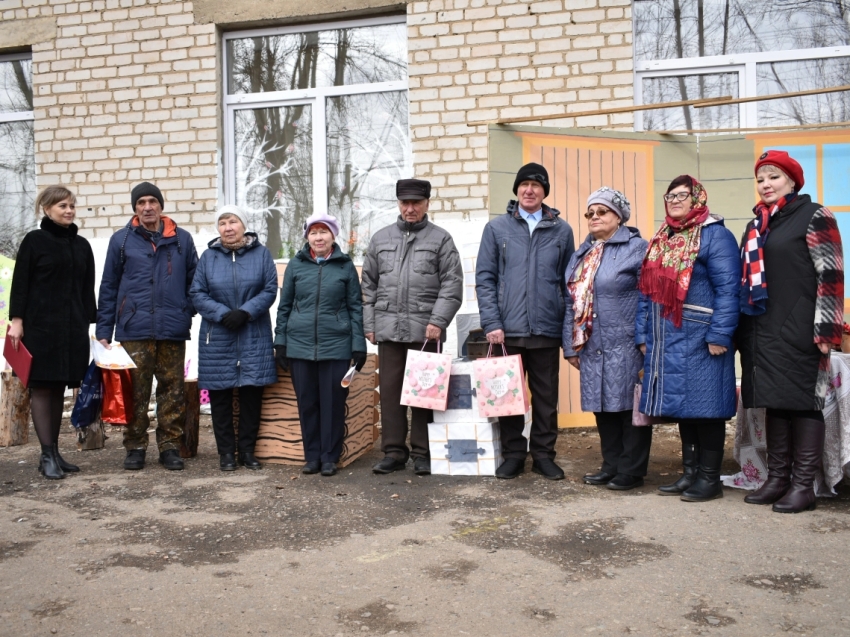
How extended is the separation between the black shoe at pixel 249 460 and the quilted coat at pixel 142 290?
2.88 feet

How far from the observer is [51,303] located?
5348 millimetres

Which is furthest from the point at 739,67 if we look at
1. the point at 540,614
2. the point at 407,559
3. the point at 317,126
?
the point at 540,614

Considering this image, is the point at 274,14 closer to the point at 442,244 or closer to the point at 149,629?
the point at 442,244

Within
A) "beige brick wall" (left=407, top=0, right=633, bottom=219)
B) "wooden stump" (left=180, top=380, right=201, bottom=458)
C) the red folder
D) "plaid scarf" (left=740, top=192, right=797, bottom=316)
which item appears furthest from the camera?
"beige brick wall" (left=407, top=0, right=633, bottom=219)

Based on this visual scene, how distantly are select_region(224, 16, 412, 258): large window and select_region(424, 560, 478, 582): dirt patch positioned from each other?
4786 mm

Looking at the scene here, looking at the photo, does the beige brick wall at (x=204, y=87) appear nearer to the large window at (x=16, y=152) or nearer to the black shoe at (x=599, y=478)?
the large window at (x=16, y=152)

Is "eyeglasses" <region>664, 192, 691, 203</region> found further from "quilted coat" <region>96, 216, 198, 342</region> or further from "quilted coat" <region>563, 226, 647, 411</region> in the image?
"quilted coat" <region>96, 216, 198, 342</region>

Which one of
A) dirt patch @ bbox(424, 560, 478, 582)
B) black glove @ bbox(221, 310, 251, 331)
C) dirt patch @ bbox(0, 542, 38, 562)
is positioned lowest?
dirt patch @ bbox(0, 542, 38, 562)

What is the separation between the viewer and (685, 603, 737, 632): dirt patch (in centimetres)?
289

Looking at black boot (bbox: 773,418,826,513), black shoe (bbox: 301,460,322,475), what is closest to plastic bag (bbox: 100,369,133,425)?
black shoe (bbox: 301,460,322,475)

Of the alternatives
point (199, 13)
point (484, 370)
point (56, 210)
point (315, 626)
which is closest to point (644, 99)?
point (484, 370)

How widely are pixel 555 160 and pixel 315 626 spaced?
466 cm

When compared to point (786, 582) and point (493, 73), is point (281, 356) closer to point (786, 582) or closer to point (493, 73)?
point (786, 582)

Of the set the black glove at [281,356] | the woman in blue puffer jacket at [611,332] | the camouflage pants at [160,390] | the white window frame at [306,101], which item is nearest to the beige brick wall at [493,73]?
the white window frame at [306,101]
